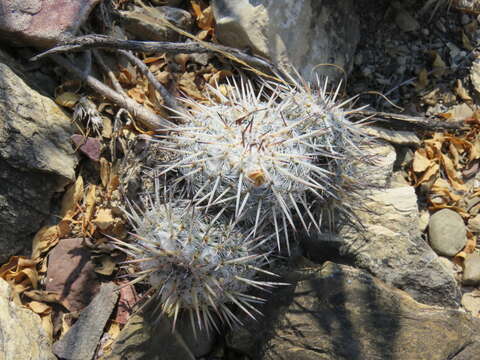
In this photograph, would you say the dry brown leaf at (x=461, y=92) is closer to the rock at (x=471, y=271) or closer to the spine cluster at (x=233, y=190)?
the rock at (x=471, y=271)

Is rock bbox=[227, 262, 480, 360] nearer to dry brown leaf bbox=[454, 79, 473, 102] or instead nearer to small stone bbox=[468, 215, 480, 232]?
small stone bbox=[468, 215, 480, 232]

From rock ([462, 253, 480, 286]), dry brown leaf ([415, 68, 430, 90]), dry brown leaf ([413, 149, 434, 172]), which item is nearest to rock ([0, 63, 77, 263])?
dry brown leaf ([413, 149, 434, 172])

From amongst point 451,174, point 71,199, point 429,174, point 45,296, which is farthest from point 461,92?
point 45,296

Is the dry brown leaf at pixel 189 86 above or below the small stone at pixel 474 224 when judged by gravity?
above

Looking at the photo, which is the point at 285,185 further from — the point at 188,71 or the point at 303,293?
the point at 188,71

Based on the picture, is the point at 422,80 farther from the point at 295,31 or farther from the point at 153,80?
the point at 153,80

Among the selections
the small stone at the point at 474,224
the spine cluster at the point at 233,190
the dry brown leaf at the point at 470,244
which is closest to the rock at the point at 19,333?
→ the spine cluster at the point at 233,190

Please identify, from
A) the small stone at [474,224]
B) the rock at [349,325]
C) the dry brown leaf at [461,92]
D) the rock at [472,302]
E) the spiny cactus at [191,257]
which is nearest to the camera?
the spiny cactus at [191,257]
